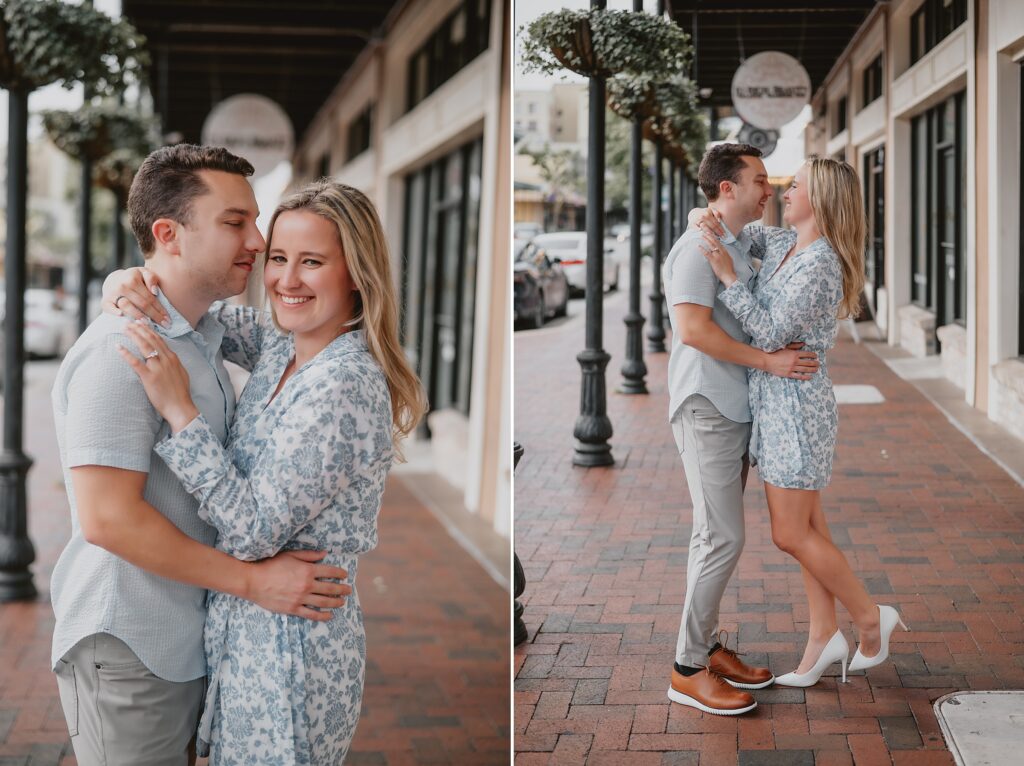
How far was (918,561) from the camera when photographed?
2.56m

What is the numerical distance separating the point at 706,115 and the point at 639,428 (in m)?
0.76

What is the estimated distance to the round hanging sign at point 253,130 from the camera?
28.1ft

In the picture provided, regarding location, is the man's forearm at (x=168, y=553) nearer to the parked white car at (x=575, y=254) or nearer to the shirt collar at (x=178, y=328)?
the shirt collar at (x=178, y=328)

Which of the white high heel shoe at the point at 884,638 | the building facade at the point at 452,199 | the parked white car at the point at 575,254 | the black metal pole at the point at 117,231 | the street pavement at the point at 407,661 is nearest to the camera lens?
the white high heel shoe at the point at 884,638

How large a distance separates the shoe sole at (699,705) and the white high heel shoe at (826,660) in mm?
109

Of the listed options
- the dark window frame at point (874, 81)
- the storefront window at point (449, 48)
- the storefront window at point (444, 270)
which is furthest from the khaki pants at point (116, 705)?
the storefront window at point (449, 48)

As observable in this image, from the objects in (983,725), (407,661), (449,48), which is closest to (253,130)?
(449,48)

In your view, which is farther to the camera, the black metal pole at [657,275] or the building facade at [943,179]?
the black metal pole at [657,275]

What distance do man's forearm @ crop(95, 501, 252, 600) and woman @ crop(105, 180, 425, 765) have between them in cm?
4

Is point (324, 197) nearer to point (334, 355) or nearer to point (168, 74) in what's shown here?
point (334, 355)

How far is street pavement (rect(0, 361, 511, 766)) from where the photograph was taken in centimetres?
398

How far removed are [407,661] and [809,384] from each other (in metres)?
3.01

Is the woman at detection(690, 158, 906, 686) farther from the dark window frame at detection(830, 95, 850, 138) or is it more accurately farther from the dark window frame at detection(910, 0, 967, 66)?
the dark window frame at detection(910, 0, 967, 66)

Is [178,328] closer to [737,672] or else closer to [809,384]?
[809,384]
